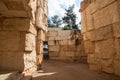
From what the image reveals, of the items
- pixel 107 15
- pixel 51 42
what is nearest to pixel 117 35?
pixel 107 15

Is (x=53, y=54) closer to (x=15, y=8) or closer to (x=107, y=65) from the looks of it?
(x=107, y=65)

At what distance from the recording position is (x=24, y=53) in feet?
13.5

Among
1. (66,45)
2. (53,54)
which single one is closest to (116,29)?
(66,45)

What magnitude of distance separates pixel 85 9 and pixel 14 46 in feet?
11.8

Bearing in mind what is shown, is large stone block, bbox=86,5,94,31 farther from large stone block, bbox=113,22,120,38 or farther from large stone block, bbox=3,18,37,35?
large stone block, bbox=3,18,37,35

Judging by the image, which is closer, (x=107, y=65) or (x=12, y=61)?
(x=12, y=61)

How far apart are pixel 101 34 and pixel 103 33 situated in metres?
0.13

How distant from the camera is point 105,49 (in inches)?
189

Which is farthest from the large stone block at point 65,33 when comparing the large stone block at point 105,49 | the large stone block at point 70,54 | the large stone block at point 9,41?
the large stone block at point 9,41

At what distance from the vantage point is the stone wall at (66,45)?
10.6m

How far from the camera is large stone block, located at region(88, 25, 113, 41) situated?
4559mm

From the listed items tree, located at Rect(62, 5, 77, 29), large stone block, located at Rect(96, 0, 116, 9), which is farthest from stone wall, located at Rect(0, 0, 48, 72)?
tree, located at Rect(62, 5, 77, 29)

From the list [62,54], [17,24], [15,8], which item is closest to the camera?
[15,8]

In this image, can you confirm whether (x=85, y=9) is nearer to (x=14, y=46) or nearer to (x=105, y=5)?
(x=105, y=5)
